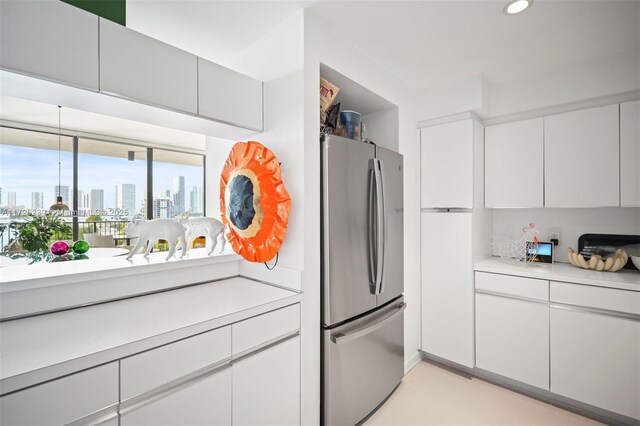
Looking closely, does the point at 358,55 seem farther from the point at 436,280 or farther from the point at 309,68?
the point at 436,280

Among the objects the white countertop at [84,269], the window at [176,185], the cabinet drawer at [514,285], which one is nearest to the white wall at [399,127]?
the cabinet drawer at [514,285]

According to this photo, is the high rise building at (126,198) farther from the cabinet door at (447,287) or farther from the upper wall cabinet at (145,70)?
the cabinet door at (447,287)

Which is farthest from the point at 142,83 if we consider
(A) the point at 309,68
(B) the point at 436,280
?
(B) the point at 436,280

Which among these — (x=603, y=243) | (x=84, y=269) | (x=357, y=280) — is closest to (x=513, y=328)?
(x=603, y=243)

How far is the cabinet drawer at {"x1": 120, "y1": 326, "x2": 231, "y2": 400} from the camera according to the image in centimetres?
104

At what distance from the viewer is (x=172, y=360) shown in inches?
45.0

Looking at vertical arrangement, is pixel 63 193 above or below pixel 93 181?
below

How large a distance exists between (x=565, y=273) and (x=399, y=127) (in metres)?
1.68

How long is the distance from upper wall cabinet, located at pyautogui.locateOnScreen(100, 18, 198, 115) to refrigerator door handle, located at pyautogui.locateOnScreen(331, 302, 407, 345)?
1508mm

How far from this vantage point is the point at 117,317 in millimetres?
1305

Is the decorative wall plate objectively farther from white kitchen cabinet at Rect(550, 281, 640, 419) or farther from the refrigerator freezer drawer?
white kitchen cabinet at Rect(550, 281, 640, 419)

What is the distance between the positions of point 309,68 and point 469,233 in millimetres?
1851

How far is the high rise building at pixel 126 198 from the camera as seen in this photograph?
490cm

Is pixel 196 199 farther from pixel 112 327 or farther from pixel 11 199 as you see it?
pixel 112 327
